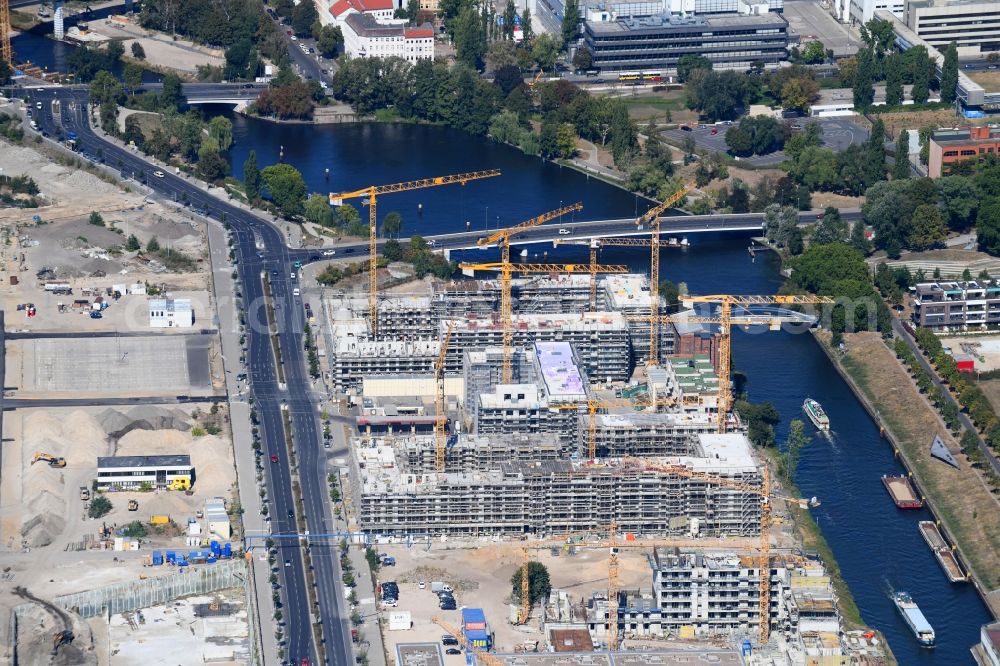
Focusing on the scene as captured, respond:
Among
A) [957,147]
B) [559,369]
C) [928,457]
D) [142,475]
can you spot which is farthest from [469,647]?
[957,147]

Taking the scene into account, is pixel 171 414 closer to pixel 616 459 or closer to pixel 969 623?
pixel 616 459

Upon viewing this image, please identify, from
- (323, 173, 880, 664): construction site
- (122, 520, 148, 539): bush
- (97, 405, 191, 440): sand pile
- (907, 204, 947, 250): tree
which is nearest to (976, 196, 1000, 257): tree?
(907, 204, 947, 250): tree

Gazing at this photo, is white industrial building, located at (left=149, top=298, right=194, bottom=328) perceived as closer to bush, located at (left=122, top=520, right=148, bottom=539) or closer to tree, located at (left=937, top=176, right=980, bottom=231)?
bush, located at (left=122, top=520, right=148, bottom=539)

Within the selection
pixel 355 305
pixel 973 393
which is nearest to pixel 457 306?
pixel 355 305

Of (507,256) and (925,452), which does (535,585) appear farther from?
(507,256)

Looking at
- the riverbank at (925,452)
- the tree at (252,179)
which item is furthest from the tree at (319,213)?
the riverbank at (925,452)

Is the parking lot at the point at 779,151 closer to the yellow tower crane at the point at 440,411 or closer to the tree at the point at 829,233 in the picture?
the tree at the point at 829,233
